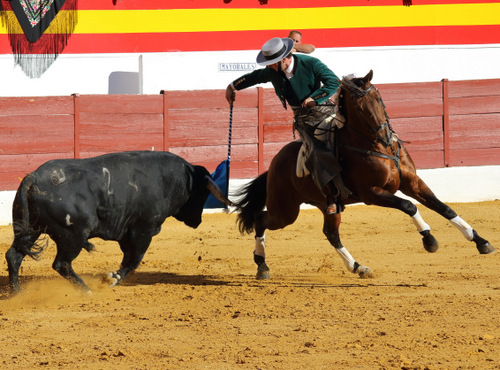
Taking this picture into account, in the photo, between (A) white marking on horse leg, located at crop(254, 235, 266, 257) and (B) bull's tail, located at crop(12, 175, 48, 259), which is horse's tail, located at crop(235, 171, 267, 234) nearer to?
(A) white marking on horse leg, located at crop(254, 235, 266, 257)

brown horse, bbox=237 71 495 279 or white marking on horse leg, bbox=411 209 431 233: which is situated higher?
brown horse, bbox=237 71 495 279

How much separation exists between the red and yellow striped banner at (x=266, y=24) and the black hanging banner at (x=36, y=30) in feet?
0.41

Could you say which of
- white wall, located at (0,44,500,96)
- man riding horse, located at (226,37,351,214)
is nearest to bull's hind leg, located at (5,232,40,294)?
man riding horse, located at (226,37,351,214)

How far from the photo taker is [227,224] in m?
11.6

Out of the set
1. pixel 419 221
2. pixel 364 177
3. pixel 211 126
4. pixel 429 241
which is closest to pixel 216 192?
pixel 364 177

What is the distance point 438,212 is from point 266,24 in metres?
8.83

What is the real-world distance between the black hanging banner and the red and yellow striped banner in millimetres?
125

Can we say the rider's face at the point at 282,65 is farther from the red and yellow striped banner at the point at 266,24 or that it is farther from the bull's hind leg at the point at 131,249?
the red and yellow striped banner at the point at 266,24

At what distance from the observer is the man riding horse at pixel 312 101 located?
7406mm

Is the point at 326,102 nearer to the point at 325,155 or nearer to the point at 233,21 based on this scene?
the point at 325,155

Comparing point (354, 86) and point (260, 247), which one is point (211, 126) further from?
point (354, 86)

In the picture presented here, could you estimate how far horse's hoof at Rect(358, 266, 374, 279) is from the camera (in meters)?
7.80

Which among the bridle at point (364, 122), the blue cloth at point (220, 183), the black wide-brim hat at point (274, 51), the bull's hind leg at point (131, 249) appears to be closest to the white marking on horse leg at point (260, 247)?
the blue cloth at point (220, 183)

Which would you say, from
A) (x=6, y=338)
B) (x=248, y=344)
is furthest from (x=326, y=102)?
(x=6, y=338)
